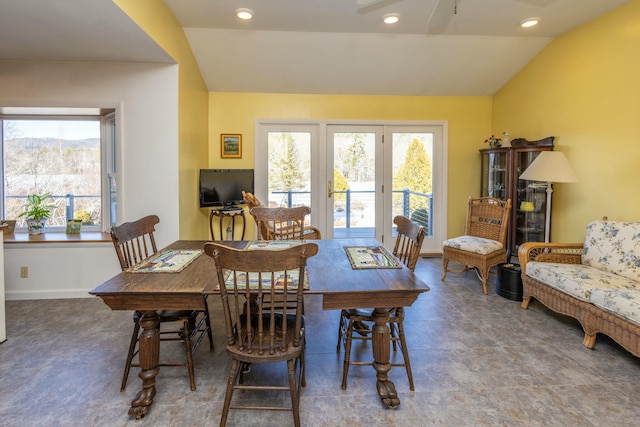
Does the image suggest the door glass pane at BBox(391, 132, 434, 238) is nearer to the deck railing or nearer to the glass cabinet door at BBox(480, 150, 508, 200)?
the deck railing

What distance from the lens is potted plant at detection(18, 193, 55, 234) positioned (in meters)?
3.71

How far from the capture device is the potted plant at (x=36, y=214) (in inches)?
146

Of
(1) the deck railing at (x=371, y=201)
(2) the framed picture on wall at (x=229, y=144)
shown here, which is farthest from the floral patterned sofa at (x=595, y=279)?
(2) the framed picture on wall at (x=229, y=144)

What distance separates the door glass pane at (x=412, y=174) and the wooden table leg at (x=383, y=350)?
11.8ft

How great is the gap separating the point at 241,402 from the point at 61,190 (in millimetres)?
3506

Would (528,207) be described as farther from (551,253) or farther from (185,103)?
(185,103)

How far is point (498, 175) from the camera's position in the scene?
15.2 feet

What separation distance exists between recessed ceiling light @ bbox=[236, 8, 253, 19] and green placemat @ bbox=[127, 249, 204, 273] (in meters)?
2.41

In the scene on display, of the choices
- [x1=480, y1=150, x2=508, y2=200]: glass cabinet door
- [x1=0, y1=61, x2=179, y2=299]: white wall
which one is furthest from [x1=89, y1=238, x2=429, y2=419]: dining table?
[x1=480, y1=150, x2=508, y2=200]: glass cabinet door

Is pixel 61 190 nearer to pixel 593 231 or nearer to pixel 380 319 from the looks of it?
pixel 380 319

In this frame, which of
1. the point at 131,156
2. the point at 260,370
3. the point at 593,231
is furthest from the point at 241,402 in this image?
the point at 593,231

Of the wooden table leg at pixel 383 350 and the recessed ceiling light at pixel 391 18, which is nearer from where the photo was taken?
the wooden table leg at pixel 383 350

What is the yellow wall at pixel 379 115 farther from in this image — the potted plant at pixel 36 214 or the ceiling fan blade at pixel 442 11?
the ceiling fan blade at pixel 442 11

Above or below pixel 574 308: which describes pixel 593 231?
above
